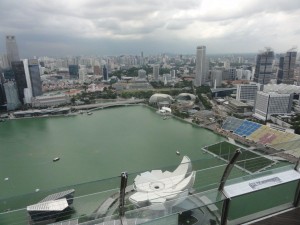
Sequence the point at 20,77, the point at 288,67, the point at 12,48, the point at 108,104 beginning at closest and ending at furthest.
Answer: the point at 20,77 < the point at 108,104 < the point at 12,48 < the point at 288,67

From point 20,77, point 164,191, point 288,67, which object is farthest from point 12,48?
point 288,67

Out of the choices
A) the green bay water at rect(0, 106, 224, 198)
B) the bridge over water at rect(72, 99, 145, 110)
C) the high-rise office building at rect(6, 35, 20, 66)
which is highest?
the high-rise office building at rect(6, 35, 20, 66)

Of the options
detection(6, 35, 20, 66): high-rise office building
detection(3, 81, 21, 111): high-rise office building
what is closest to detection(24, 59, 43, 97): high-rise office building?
detection(3, 81, 21, 111): high-rise office building

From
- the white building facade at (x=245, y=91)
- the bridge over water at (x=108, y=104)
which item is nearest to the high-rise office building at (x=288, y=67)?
the white building facade at (x=245, y=91)

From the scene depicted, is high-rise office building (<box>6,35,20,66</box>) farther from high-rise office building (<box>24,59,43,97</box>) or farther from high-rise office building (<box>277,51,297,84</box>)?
high-rise office building (<box>277,51,297,84</box>)

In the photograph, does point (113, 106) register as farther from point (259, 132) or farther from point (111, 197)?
point (111, 197)

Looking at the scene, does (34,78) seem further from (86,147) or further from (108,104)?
(86,147)
